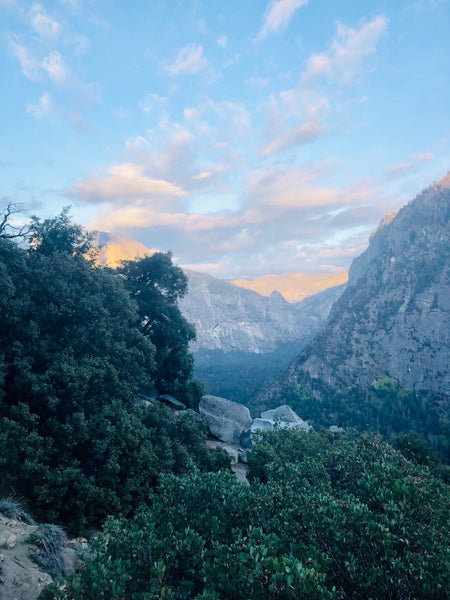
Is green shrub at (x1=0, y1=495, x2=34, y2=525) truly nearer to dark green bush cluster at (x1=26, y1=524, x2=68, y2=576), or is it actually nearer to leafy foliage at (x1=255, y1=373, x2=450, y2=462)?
dark green bush cluster at (x1=26, y1=524, x2=68, y2=576)

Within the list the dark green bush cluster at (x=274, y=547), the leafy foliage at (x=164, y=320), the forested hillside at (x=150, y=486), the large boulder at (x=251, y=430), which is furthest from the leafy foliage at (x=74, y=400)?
the large boulder at (x=251, y=430)

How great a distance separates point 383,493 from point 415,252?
215m

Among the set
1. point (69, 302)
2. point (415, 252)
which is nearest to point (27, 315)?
point (69, 302)

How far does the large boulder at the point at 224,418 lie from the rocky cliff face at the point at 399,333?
13114 centimetres

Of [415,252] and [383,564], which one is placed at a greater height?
[415,252]

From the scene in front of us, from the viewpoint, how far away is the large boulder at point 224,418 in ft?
124

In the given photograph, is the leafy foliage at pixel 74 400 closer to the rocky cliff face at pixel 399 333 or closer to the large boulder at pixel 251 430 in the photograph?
the large boulder at pixel 251 430

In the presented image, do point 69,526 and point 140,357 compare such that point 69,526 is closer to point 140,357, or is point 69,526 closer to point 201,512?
point 201,512

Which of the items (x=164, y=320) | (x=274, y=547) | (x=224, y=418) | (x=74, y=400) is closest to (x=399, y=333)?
(x=224, y=418)

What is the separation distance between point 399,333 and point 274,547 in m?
178

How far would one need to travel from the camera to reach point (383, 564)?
28.7 ft

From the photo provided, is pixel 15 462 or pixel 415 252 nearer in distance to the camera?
pixel 15 462

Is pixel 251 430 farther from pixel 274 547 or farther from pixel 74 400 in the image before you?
pixel 274 547

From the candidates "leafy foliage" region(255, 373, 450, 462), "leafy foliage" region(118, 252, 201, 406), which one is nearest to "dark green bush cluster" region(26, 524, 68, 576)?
"leafy foliage" region(118, 252, 201, 406)
